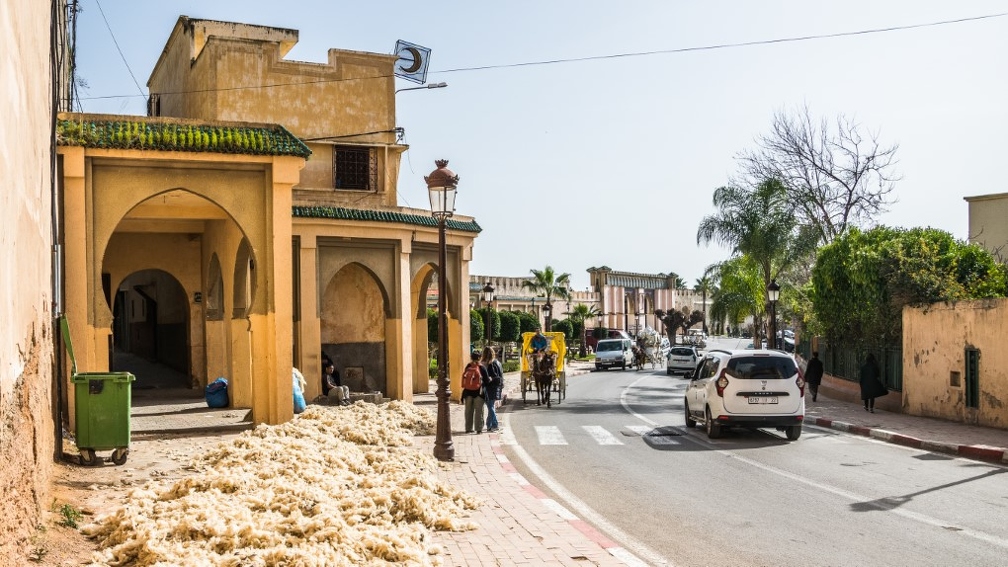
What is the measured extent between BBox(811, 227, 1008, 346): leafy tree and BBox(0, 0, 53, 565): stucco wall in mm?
19186

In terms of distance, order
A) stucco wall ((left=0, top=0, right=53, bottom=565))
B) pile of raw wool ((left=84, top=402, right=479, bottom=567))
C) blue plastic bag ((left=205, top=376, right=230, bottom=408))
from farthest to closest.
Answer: blue plastic bag ((left=205, top=376, right=230, bottom=408))
pile of raw wool ((left=84, top=402, right=479, bottom=567))
stucco wall ((left=0, top=0, right=53, bottom=565))

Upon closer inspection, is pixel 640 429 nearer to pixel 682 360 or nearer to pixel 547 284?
pixel 682 360

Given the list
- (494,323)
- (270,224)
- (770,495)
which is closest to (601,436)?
(770,495)

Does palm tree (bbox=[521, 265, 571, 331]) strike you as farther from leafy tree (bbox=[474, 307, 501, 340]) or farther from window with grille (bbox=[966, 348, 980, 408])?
window with grille (bbox=[966, 348, 980, 408])

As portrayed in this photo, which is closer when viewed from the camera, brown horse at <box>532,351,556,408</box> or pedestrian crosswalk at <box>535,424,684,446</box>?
pedestrian crosswalk at <box>535,424,684,446</box>

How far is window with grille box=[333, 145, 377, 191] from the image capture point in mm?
26875

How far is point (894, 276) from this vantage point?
2402 cm

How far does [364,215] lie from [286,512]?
54.6 feet

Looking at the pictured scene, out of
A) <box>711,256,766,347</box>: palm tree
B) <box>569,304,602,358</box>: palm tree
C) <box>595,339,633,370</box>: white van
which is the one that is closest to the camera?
<box>711,256,766,347</box>: palm tree

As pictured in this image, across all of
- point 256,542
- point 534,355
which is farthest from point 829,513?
point 534,355

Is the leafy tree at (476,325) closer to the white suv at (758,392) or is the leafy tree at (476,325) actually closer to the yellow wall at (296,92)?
the yellow wall at (296,92)

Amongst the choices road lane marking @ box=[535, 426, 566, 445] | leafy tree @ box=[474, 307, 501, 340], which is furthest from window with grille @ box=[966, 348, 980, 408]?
leafy tree @ box=[474, 307, 501, 340]

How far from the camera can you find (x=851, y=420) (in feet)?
68.6

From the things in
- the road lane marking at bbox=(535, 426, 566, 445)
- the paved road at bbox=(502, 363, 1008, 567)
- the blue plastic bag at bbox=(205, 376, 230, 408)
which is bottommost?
the road lane marking at bbox=(535, 426, 566, 445)
